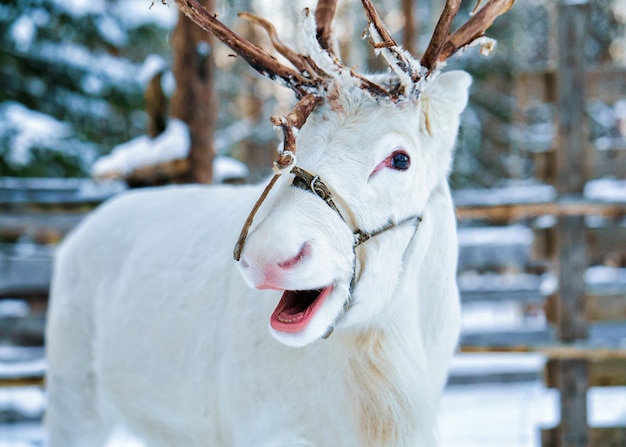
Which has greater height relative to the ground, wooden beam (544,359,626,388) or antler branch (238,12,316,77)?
antler branch (238,12,316,77)

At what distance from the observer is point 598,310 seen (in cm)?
543

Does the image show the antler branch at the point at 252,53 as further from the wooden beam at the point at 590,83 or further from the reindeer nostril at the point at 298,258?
the wooden beam at the point at 590,83

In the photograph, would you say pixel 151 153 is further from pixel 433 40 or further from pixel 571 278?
pixel 433 40

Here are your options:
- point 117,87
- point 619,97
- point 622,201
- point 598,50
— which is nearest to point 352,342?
point 622,201

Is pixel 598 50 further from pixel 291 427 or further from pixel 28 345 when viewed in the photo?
pixel 291 427

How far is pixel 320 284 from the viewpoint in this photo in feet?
5.85

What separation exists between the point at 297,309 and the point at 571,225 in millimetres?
3811

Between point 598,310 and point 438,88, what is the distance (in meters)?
3.81

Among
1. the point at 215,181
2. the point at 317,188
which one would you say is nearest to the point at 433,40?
the point at 317,188

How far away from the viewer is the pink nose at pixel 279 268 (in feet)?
5.56

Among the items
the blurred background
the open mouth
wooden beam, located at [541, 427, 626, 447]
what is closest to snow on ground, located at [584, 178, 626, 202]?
the blurred background

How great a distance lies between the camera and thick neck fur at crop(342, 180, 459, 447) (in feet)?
7.18

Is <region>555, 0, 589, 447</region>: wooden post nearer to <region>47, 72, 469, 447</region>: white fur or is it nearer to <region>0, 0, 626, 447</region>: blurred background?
<region>0, 0, 626, 447</region>: blurred background

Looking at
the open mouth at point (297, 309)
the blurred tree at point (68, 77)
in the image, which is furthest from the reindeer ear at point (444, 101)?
the blurred tree at point (68, 77)
